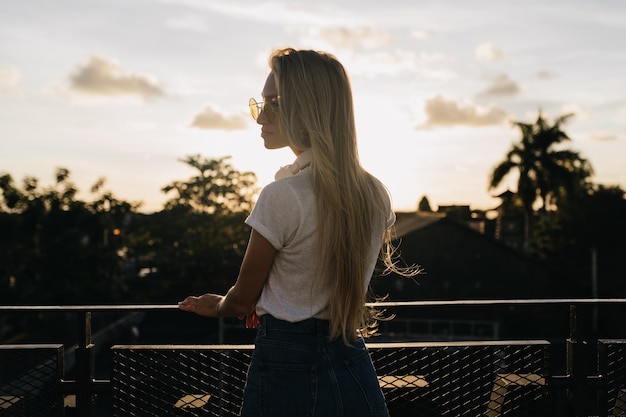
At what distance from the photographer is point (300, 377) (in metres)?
1.99

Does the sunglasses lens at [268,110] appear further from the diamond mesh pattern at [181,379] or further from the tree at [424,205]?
the tree at [424,205]

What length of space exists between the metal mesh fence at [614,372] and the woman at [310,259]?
1.82 metres

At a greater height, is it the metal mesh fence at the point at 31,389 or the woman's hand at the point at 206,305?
the woman's hand at the point at 206,305

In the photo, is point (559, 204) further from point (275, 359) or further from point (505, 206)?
point (275, 359)

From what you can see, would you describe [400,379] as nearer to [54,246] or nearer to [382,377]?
[382,377]

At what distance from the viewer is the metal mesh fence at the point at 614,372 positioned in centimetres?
345

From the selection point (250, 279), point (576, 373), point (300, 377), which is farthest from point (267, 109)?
point (576, 373)

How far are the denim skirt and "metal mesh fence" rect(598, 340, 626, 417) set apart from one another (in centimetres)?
185

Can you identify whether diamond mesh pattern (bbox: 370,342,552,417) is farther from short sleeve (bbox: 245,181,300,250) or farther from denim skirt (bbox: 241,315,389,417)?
short sleeve (bbox: 245,181,300,250)

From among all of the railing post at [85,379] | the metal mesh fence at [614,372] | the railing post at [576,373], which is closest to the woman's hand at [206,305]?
the railing post at [85,379]

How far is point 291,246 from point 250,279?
0.14 m

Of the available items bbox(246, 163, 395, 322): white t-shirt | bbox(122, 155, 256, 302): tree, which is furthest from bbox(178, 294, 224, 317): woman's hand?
bbox(122, 155, 256, 302): tree

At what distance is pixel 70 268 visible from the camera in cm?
3394

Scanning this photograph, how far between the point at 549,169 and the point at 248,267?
166 feet
